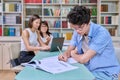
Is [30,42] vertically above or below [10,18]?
below

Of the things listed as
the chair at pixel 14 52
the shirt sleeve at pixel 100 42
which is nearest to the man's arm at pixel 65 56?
the shirt sleeve at pixel 100 42

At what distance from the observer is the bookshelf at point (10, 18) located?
236 inches

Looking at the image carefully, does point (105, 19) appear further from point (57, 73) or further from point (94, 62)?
point (57, 73)

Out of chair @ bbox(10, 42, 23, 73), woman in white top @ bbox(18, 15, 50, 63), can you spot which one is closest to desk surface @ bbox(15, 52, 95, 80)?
chair @ bbox(10, 42, 23, 73)

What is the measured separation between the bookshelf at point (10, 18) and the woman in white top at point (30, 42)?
2.02m

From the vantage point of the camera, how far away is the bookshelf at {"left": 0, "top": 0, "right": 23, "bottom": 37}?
598 centimetres

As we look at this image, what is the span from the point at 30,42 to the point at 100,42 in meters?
2.09

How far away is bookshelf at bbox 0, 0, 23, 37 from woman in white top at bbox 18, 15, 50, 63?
6.64 ft

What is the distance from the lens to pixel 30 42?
3.95 meters

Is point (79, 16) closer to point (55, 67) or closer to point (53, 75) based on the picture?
point (55, 67)

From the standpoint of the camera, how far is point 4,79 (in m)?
4.79

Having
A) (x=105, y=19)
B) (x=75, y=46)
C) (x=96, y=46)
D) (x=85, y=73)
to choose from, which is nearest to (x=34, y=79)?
(x=85, y=73)

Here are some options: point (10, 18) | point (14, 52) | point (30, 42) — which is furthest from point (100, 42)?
point (10, 18)

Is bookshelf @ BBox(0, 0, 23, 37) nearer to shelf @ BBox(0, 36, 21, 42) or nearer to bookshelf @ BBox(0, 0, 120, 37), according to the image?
bookshelf @ BBox(0, 0, 120, 37)
